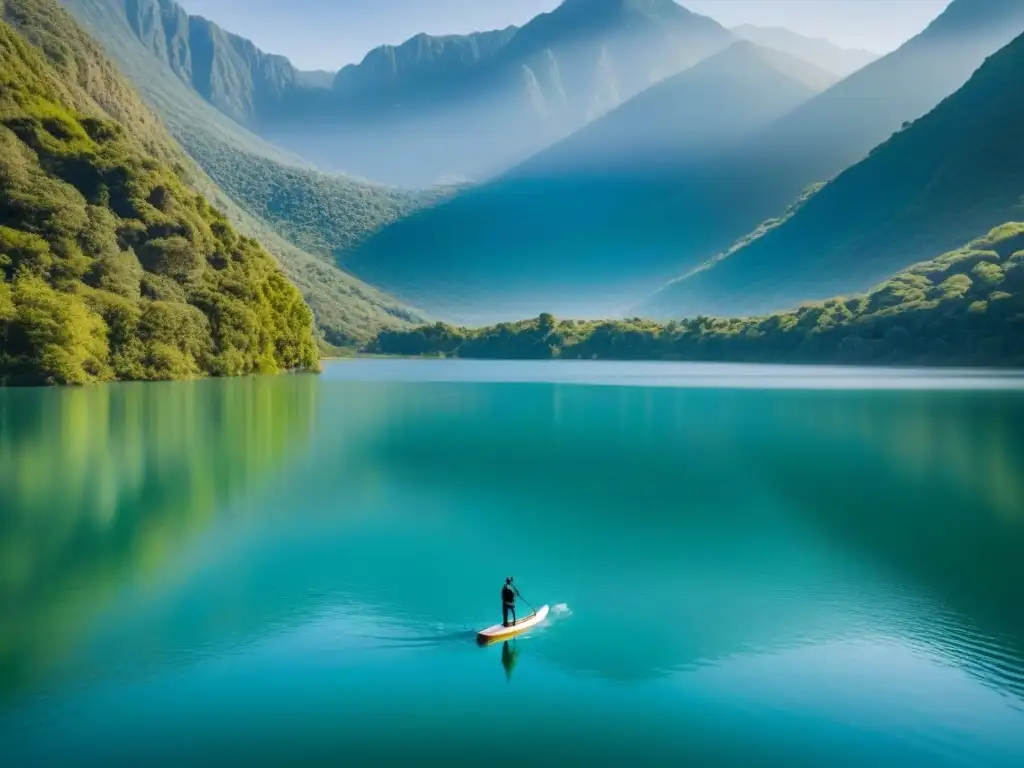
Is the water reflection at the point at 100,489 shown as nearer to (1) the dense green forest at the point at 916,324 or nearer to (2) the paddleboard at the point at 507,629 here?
(2) the paddleboard at the point at 507,629

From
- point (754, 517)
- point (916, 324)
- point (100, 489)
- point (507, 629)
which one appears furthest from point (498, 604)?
point (916, 324)

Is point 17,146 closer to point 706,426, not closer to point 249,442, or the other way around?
point 249,442

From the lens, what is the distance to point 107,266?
85.5 m

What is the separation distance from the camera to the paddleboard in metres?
16.9

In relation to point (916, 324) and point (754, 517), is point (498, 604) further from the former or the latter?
point (916, 324)

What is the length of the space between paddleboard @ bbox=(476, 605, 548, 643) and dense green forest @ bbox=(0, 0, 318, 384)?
65.4 metres

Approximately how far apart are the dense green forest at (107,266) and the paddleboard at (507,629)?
65.4m

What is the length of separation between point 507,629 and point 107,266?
256 ft


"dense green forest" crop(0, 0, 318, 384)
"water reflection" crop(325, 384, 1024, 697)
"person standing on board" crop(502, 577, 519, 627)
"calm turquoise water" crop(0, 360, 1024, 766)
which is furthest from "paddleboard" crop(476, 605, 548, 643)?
"dense green forest" crop(0, 0, 318, 384)

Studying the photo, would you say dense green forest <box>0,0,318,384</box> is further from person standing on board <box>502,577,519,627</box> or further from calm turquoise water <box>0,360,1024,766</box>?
person standing on board <box>502,577,519,627</box>

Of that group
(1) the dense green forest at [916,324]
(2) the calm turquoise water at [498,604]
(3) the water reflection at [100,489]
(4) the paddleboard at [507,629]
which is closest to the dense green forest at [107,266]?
(3) the water reflection at [100,489]

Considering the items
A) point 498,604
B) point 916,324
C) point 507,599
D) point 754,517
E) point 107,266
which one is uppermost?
point 107,266

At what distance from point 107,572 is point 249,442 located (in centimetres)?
2278

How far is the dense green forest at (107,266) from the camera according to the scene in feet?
249
